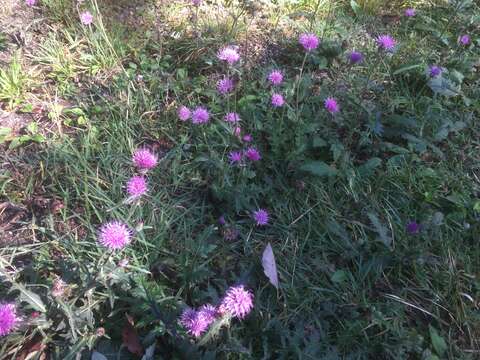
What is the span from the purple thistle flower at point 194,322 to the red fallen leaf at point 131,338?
0.20m

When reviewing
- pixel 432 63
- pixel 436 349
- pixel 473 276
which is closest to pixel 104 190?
pixel 436 349

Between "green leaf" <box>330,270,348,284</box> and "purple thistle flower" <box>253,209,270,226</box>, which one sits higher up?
"purple thistle flower" <box>253,209,270,226</box>

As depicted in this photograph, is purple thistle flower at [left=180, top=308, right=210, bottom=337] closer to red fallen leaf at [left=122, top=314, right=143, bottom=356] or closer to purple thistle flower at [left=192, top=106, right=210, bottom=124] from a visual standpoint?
red fallen leaf at [left=122, top=314, right=143, bottom=356]

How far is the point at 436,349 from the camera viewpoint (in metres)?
1.66

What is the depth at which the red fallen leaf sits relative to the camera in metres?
1.54

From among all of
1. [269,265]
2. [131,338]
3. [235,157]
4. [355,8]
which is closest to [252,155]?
[235,157]

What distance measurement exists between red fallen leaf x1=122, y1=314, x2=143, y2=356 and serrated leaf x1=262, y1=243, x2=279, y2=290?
0.57 m

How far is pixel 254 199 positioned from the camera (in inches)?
80.9

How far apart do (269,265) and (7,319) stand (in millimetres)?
984

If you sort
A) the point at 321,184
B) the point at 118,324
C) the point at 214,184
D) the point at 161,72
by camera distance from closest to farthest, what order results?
the point at 118,324
the point at 214,184
the point at 321,184
the point at 161,72

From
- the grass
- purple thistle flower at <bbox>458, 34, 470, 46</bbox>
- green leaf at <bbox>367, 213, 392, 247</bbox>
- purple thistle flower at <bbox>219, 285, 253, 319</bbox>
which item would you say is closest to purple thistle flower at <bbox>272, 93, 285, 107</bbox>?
the grass

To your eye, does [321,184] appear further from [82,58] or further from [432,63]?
[82,58]

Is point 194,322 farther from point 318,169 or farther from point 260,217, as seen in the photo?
point 318,169

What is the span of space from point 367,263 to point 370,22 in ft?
6.99
